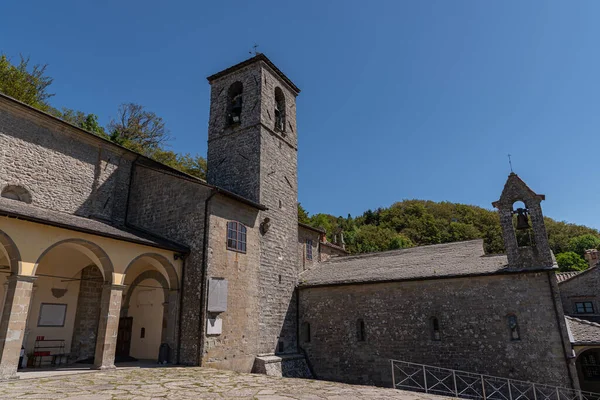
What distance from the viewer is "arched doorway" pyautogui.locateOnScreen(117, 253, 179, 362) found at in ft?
41.9

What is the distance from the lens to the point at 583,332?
42.1 feet

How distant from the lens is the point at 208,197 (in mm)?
13477

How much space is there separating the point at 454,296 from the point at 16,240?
531 inches

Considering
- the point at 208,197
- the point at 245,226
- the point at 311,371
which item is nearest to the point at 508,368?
the point at 311,371

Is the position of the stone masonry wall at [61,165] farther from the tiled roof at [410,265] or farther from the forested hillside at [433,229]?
the forested hillside at [433,229]

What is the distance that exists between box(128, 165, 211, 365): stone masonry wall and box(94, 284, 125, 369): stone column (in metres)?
2.31

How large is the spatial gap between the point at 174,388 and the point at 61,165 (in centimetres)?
1026

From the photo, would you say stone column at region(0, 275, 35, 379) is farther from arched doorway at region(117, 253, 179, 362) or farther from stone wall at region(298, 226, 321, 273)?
stone wall at region(298, 226, 321, 273)

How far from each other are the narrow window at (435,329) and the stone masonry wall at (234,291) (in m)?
6.51

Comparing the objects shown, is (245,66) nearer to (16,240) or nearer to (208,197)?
(208,197)

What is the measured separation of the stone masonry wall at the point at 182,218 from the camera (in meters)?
12.3

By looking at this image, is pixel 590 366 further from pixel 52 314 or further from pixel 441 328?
pixel 52 314

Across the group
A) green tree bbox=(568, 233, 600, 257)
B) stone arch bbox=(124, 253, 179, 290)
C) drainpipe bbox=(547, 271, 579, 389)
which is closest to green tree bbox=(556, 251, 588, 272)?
green tree bbox=(568, 233, 600, 257)

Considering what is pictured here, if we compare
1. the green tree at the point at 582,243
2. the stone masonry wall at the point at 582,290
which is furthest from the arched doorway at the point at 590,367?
the green tree at the point at 582,243
